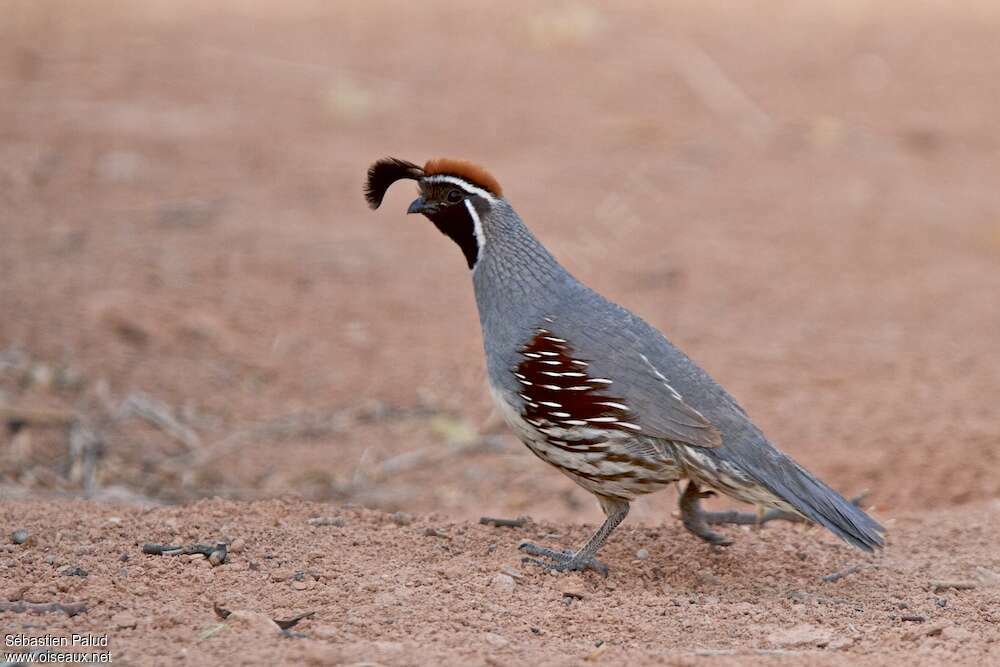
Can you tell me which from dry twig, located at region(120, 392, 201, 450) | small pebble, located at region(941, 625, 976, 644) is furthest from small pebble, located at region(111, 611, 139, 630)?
dry twig, located at region(120, 392, 201, 450)

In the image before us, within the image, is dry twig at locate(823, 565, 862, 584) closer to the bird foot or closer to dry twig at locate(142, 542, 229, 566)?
the bird foot

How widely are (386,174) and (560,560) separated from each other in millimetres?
1763

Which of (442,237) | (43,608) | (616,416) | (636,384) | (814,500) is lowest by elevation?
(43,608)

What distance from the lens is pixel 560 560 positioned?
493cm

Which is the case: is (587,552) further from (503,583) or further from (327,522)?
(327,522)

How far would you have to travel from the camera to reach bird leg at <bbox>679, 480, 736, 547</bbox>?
16.8ft

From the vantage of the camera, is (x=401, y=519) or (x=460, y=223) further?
(x=460, y=223)

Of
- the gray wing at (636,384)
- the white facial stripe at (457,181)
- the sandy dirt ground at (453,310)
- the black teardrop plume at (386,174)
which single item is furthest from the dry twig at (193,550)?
the white facial stripe at (457,181)

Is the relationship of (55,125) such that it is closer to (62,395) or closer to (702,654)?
(62,395)

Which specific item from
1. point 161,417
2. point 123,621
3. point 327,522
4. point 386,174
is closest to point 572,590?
point 327,522

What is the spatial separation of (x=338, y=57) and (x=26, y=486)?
30.9 feet

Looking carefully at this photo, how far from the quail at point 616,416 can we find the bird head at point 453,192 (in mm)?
242

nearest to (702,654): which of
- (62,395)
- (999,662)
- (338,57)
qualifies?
(999,662)

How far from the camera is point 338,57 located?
14.9m
